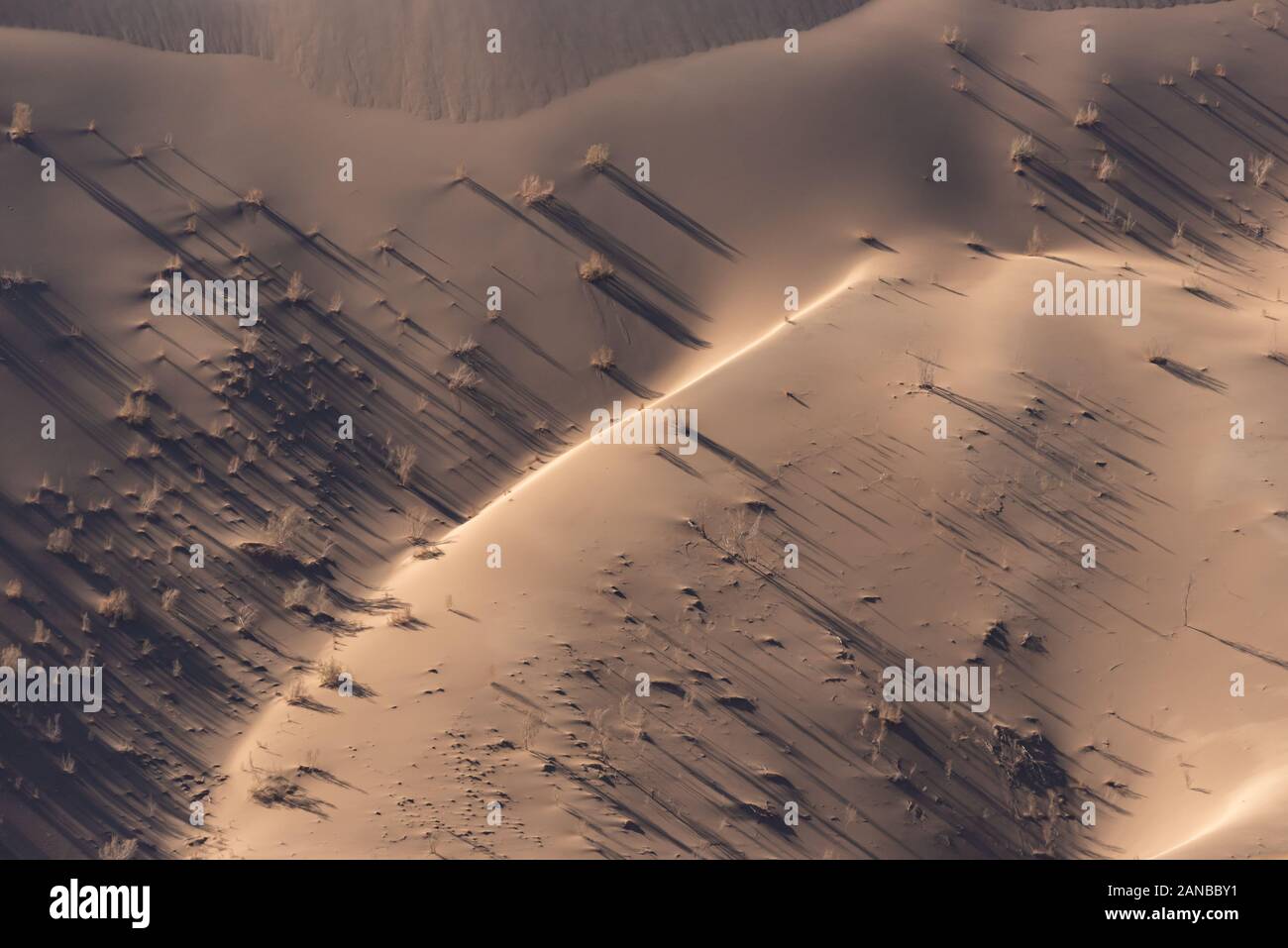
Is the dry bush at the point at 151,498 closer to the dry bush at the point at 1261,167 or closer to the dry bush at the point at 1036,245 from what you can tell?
the dry bush at the point at 1036,245

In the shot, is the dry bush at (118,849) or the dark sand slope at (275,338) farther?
the dark sand slope at (275,338)

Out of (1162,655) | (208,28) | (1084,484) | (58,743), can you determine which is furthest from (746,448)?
(208,28)

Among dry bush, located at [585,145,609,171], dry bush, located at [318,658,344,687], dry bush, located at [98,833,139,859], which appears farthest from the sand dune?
dry bush, located at [585,145,609,171]

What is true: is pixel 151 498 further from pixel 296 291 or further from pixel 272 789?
pixel 272 789

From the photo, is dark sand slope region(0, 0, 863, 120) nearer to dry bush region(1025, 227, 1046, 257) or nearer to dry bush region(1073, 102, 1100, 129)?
dry bush region(1073, 102, 1100, 129)

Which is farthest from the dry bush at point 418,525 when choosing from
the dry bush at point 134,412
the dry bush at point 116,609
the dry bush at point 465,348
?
the dry bush at point 134,412

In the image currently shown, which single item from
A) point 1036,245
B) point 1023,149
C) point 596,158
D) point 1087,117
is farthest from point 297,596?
point 1087,117
